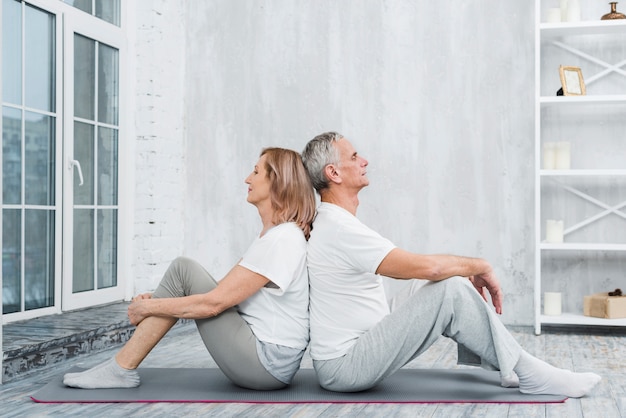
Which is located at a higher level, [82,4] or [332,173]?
[82,4]

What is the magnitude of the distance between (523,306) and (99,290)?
2.44 metres

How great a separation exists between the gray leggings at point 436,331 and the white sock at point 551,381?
147mm

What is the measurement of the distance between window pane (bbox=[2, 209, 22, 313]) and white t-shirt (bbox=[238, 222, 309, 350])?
1595mm

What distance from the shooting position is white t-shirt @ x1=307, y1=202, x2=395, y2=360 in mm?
2615

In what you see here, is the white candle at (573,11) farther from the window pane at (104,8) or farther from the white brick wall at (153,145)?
the window pane at (104,8)

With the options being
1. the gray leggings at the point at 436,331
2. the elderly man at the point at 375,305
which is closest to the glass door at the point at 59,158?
the elderly man at the point at 375,305

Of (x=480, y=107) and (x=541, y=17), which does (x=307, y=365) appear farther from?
(x=541, y=17)

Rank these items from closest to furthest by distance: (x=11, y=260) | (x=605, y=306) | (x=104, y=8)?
(x=11, y=260)
(x=605, y=306)
(x=104, y=8)

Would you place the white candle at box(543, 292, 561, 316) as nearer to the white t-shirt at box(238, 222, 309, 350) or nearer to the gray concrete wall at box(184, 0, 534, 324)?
the gray concrete wall at box(184, 0, 534, 324)

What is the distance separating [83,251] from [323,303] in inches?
88.5

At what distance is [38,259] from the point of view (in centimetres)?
408

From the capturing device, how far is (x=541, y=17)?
4824mm

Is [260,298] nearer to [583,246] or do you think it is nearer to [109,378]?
[109,378]

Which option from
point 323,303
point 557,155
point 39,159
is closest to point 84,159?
point 39,159
